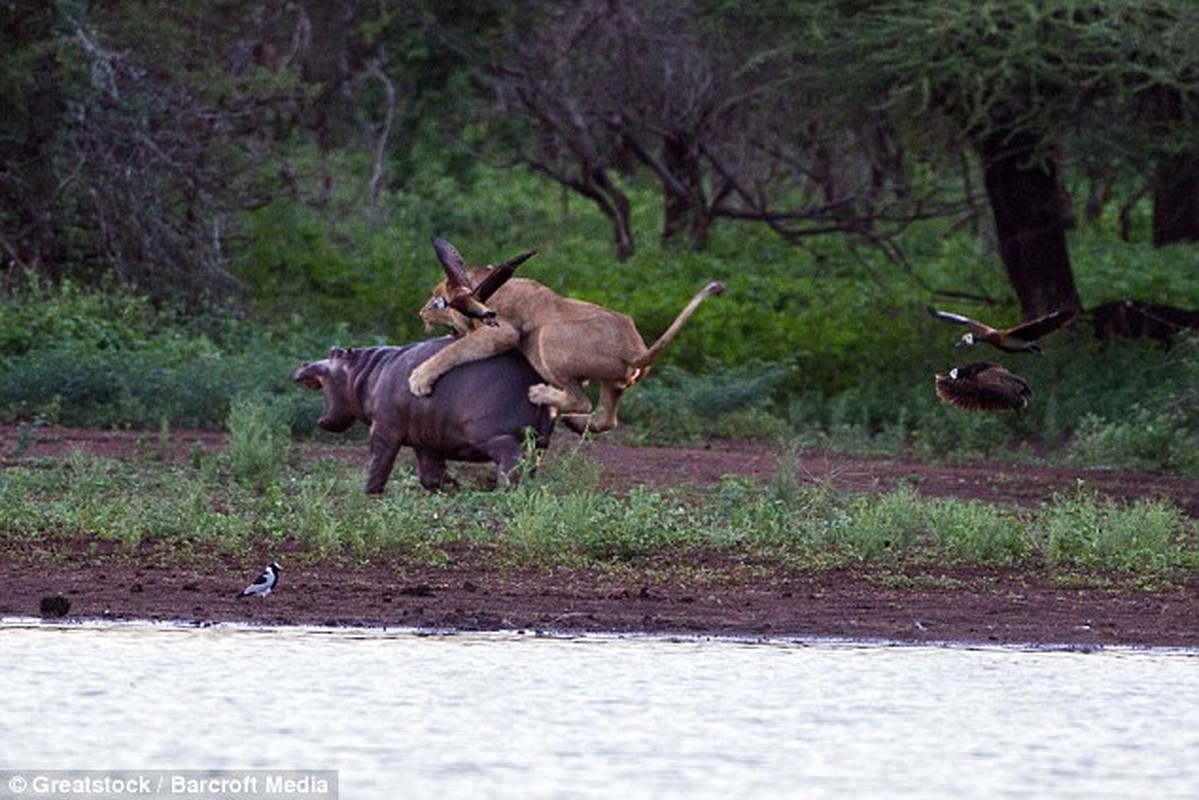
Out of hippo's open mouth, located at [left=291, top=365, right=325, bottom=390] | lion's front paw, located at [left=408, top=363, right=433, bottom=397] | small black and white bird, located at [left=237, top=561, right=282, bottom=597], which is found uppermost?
lion's front paw, located at [left=408, top=363, right=433, bottom=397]

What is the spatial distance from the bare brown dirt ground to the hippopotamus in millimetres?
1443

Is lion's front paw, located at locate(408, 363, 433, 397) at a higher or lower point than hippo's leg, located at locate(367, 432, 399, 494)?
higher

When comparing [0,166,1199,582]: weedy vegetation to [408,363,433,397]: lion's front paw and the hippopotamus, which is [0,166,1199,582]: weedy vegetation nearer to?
the hippopotamus

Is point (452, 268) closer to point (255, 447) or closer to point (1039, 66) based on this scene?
point (255, 447)

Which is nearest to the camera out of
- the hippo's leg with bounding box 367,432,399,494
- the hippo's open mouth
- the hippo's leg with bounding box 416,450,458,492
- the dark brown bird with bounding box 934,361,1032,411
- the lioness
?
the dark brown bird with bounding box 934,361,1032,411

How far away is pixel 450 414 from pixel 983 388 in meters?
2.53

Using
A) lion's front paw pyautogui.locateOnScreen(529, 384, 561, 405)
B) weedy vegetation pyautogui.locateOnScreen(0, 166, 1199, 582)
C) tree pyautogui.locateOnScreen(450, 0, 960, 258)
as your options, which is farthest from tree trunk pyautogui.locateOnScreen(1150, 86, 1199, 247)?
lion's front paw pyautogui.locateOnScreen(529, 384, 561, 405)

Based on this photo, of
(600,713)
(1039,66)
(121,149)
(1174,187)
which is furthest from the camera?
(1174,187)

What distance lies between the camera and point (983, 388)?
36.7 feet

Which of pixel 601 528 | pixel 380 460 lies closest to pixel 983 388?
pixel 601 528

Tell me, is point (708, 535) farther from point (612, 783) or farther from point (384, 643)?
point (612, 783)

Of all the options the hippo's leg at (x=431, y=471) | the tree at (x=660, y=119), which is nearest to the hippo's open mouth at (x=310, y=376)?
the hippo's leg at (x=431, y=471)

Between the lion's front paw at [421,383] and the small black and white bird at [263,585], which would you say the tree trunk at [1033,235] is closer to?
the lion's front paw at [421,383]

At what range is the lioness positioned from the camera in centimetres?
1194
